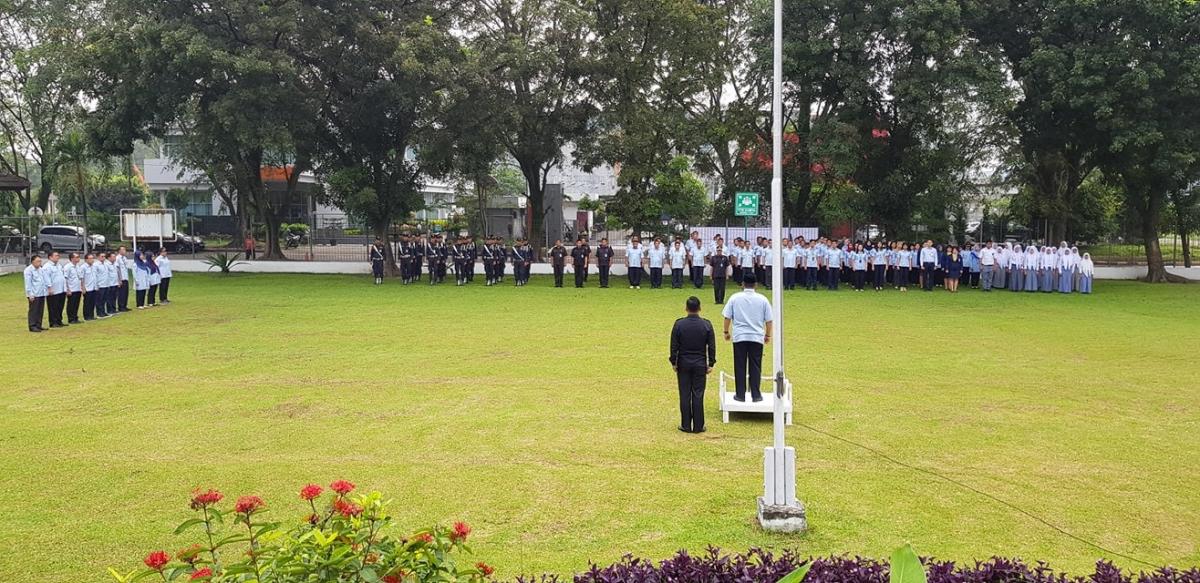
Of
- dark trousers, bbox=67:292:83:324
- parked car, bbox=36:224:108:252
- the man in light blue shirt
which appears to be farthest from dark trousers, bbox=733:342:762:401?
parked car, bbox=36:224:108:252

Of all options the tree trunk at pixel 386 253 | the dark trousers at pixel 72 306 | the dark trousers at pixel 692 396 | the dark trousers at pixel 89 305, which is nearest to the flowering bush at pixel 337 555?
the dark trousers at pixel 692 396

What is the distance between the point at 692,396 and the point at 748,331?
97 cm

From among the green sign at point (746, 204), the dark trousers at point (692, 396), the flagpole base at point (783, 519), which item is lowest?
the flagpole base at point (783, 519)

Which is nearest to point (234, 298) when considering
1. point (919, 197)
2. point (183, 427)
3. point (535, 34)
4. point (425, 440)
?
point (535, 34)

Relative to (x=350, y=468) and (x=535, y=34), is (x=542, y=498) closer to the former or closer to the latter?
(x=350, y=468)

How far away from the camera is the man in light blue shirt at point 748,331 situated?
8.86 meters

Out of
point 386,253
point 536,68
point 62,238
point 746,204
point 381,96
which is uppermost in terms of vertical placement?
point 536,68

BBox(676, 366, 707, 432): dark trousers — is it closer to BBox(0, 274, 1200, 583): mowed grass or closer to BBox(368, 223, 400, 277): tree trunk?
BBox(0, 274, 1200, 583): mowed grass

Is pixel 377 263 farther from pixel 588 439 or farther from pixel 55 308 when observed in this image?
pixel 588 439

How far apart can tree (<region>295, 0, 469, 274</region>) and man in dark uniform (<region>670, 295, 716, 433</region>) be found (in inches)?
696

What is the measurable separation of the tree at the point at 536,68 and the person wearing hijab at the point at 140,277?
10.3 metres

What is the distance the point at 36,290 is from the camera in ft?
52.4

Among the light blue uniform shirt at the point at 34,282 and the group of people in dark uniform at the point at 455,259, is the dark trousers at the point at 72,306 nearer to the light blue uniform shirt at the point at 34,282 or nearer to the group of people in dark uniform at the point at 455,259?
the light blue uniform shirt at the point at 34,282

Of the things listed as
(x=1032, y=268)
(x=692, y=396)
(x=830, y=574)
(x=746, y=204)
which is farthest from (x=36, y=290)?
(x=1032, y=268)
